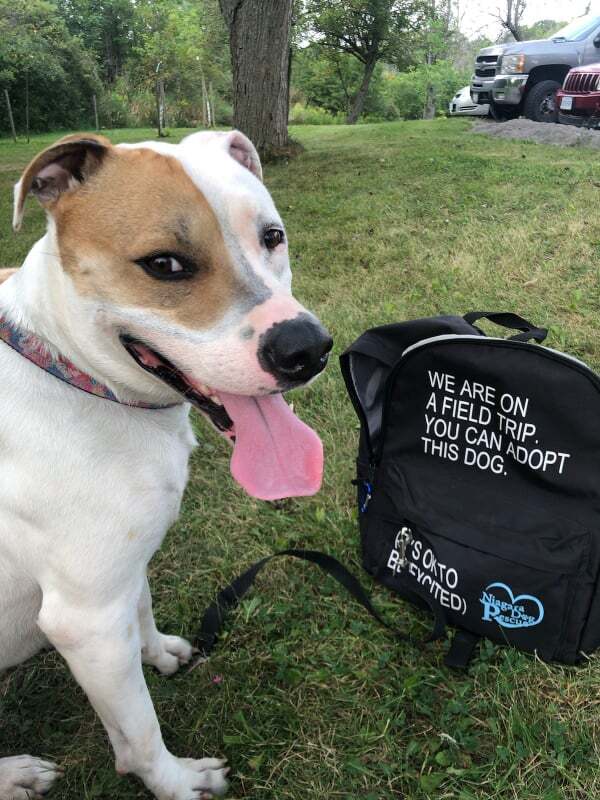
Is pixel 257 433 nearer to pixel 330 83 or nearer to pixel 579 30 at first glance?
pixel 579 30

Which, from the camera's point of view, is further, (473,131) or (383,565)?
(473,131)

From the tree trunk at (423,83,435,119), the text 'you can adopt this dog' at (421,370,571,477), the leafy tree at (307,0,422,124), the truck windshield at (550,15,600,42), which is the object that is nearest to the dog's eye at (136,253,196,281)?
the text 'you can adopt this dog' at (421,370,571,477)

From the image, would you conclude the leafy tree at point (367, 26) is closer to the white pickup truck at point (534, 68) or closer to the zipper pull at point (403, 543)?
the white pickup truck at point (534, 68)

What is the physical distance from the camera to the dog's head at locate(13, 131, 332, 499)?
1.44 m

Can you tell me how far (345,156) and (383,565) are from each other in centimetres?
938

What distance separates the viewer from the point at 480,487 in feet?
7.52

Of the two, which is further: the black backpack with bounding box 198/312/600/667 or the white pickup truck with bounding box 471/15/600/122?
the white pickup truck with bounding box 471/15/600/122

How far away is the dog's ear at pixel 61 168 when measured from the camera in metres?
1.45

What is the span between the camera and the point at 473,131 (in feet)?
40.7

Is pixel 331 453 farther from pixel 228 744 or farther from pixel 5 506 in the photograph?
pixel 5 506

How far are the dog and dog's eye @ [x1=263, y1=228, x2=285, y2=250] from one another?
0.05 m

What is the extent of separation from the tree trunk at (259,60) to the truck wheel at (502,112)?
6059mm

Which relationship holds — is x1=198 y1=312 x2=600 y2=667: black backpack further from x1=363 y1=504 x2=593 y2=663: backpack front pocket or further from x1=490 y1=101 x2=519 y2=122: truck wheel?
x1=490 y1=101 x2=519 y2=122: truck wheel

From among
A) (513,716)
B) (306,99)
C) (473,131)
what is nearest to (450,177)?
(473,131)
